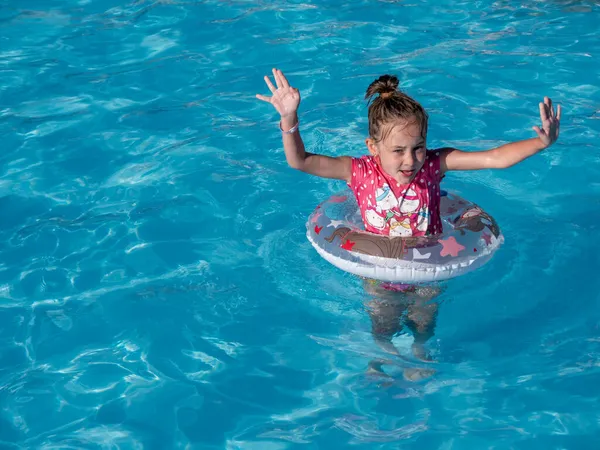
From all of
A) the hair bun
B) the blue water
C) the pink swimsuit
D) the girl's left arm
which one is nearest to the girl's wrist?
the hair bun

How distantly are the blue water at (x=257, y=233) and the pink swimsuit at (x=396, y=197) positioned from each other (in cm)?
55

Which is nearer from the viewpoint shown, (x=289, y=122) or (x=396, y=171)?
(x=289, y=122)

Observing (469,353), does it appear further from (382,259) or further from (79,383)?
(79,383)

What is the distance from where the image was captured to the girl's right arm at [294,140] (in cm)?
496

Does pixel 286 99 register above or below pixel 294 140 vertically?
above

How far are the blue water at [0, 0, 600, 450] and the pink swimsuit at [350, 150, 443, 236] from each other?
548 mm

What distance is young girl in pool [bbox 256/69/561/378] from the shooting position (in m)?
5.03

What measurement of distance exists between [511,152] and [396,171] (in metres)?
0.68

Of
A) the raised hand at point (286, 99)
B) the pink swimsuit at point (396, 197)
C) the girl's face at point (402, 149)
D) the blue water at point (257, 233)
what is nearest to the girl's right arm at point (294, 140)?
the raised hand at point (286, 99)

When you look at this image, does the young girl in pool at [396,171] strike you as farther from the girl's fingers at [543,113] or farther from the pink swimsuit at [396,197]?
the girl's fingers at [543,113]

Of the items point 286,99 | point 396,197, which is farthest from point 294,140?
point 396,197

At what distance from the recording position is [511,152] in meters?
5.13

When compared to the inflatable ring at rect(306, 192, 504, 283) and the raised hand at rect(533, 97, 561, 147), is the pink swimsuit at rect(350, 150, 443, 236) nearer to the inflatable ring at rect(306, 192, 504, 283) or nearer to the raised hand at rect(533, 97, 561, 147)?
the inflatable ring at rect(306, 192, 504, 283)

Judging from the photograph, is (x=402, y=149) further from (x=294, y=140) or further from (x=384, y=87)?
(x=294, y=140)
